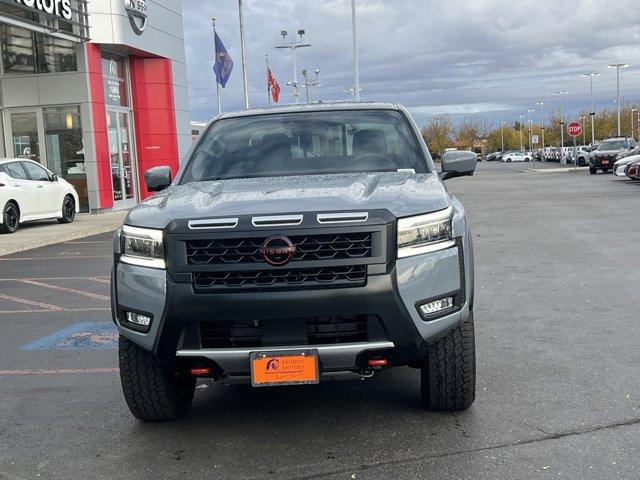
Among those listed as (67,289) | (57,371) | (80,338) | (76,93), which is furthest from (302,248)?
(76,93)

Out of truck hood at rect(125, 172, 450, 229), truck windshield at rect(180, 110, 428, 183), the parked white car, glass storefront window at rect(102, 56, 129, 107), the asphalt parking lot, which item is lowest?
the parked white car

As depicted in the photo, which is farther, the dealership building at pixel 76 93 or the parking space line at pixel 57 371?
the dealership building at pixel 76 93

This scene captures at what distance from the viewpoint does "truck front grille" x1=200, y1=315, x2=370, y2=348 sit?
12.3ft

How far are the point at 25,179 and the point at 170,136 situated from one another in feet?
30.7

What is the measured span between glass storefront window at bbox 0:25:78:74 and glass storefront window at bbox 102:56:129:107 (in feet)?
5.01

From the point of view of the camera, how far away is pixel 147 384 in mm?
4219

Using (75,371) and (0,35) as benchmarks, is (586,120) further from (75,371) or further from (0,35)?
(75,371)

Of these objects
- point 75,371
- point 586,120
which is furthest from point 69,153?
point 586,120

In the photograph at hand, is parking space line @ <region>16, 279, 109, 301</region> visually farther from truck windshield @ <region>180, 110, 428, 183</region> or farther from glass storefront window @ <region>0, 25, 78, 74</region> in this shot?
glass storefront window @ <region>0, 25, 78, 74</region>

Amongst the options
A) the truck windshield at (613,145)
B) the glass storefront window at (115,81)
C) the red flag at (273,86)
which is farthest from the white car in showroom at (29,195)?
the truck windshield at (613,145)

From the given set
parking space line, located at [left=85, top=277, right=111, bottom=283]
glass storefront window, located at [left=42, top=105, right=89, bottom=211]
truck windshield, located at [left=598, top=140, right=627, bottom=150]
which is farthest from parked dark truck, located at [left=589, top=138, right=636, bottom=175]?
parking space line, located at [left=85, top=277, right=111, bottom=283]

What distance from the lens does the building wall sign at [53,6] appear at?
709 inches

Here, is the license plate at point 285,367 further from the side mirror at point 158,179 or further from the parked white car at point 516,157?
the parked white car at point 516,157

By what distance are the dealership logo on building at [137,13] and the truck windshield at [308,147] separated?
18.1 m
